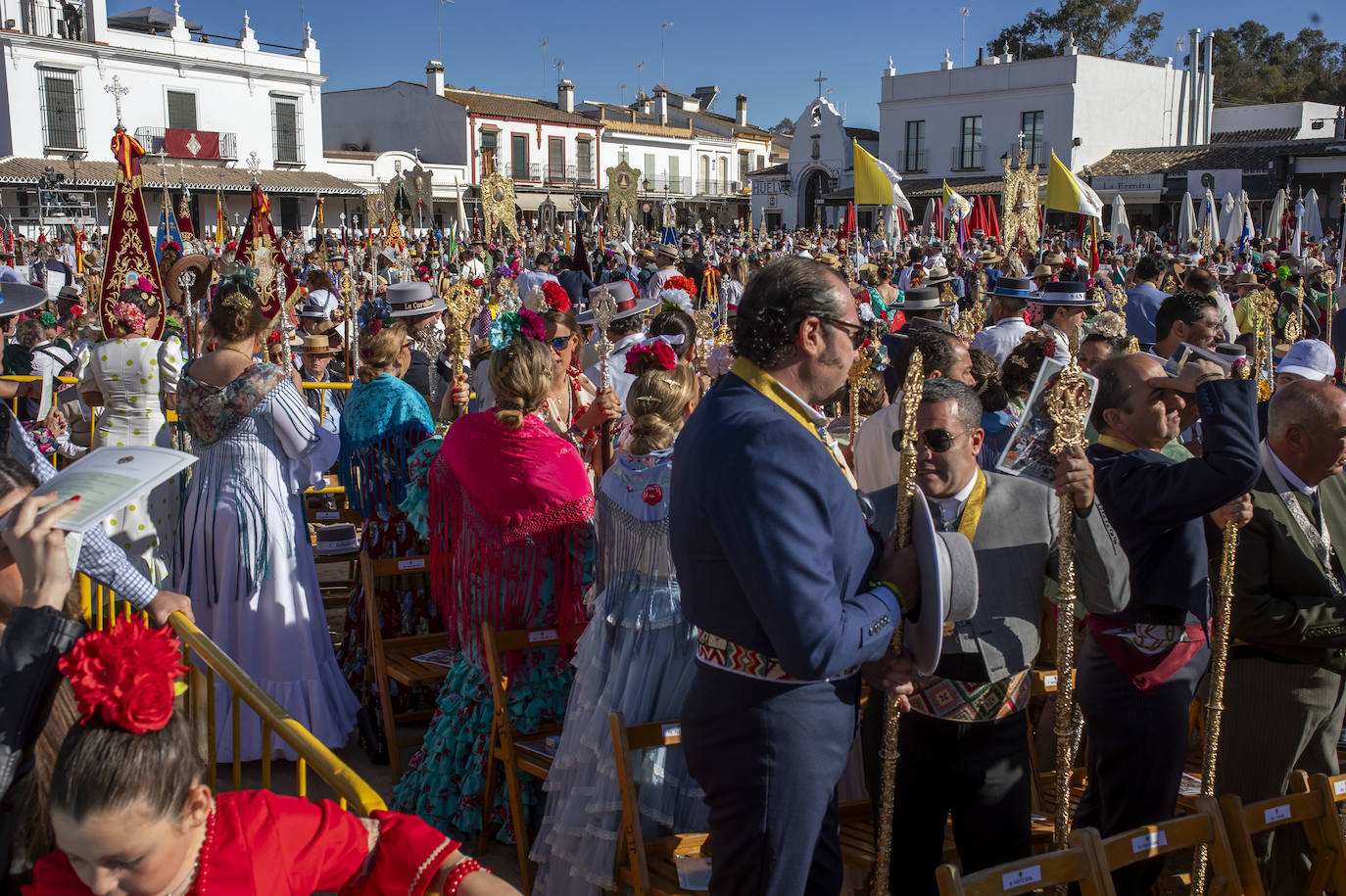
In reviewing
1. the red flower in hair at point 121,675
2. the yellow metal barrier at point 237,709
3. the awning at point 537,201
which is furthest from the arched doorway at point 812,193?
A: the red flower in hair at point 121,675

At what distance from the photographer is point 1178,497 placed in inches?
108

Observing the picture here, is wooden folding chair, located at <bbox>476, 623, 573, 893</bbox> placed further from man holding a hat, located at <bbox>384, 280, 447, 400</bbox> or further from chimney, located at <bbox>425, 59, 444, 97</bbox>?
chimney, located at <bbox>425, 59, 444, 97</bbox>

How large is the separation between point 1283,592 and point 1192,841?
1.03 m

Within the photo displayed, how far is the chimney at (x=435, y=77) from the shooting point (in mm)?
46656

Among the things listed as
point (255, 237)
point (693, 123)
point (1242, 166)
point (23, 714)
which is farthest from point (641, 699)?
point (693, 123)

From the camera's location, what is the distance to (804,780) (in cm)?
229

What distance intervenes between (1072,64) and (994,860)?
42708 mm

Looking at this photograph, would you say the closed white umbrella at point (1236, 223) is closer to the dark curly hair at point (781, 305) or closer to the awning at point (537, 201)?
the dark curly hair at point (781, 305)

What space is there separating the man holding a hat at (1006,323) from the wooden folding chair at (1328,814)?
4050mm

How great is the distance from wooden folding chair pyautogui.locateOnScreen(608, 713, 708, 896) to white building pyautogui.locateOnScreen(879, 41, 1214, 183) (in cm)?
4160

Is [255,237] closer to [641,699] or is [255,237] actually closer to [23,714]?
[641,699]

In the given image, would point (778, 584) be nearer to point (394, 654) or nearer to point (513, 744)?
point (513, 744)

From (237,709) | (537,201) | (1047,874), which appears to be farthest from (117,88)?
(1047,874)

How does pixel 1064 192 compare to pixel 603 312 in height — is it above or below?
above
